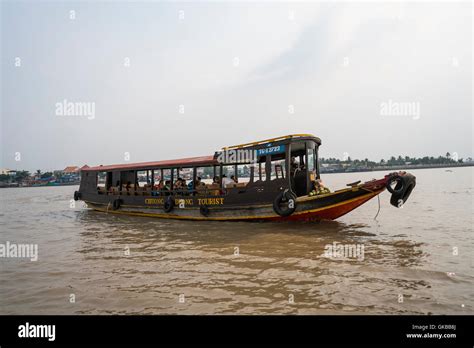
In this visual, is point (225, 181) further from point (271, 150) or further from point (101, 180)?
point (101, 180)

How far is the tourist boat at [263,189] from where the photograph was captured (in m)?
10.1

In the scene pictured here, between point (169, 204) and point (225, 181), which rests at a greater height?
point (225, 181)

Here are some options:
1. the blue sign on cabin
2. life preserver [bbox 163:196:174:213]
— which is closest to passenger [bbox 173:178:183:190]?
life preserver [bbox 163:196:174:213]

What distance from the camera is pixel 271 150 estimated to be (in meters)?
11.2

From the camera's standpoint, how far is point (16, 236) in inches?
474

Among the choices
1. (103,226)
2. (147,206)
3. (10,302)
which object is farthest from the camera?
(147,206)

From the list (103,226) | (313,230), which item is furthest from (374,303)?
(103,226)

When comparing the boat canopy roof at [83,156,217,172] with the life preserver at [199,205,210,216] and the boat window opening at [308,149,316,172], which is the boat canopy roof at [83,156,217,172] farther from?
the boat window opening at [308,149,316,172]

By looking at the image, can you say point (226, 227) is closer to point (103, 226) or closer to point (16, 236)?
point (103, 226)

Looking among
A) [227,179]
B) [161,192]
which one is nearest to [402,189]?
[227,179]

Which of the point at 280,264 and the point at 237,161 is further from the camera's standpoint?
the point at 237,161

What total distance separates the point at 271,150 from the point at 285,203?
6.74 feet

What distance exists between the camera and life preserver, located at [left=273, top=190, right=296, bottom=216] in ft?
34.3
